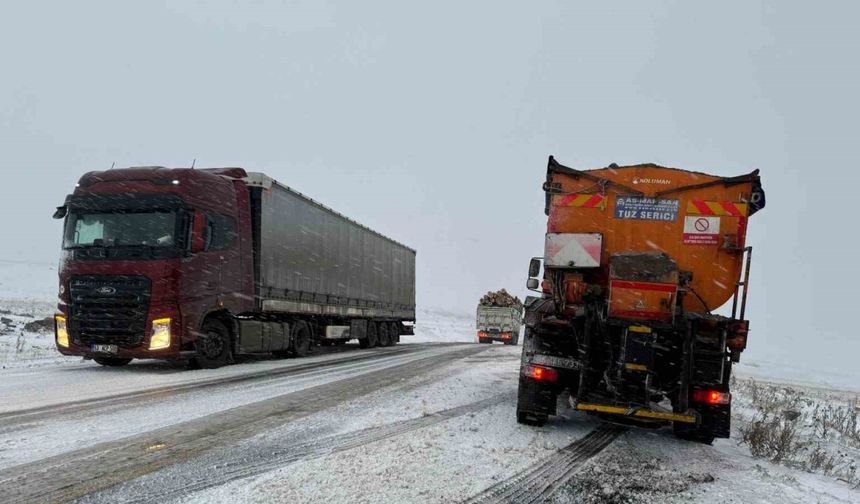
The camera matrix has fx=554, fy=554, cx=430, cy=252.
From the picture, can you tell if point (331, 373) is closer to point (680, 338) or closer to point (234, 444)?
point (234, 444)

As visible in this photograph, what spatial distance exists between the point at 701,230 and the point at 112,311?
31.6 feet

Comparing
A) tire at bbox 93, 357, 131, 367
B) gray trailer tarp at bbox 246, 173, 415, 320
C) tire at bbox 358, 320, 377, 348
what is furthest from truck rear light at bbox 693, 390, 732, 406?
tire at bbox 358, 320, 377, 348

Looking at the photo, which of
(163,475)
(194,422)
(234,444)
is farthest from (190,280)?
(163,475)

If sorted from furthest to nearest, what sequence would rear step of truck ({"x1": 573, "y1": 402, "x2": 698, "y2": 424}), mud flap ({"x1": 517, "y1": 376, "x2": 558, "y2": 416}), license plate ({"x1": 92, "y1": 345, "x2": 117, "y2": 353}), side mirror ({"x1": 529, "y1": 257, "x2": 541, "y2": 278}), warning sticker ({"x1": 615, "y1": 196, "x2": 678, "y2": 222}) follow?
1. license plate ({"x1": 92, "y1": 345, "x2": 117, "y2": 353})
2. side mirror ({"x1": 529, "y1": 257, "x2": 541, "y2": 278})
3. warning sticker ({"x1": 615, "y1": 196, "x2": 678, "y2": 222})
4. mud flap ({"x1": 517, "y1": 376, "x2": 558, "y2": 416})
5. rear step of truck ({"x1": 573, "y1": 402, "x2": 698, "y2": 424})

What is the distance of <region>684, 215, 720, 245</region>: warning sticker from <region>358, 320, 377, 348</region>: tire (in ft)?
52.6

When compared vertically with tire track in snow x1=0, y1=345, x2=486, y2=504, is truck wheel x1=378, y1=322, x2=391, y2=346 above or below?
below

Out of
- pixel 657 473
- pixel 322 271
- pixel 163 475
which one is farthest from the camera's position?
pixel 322 271

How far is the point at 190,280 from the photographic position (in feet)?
34.7

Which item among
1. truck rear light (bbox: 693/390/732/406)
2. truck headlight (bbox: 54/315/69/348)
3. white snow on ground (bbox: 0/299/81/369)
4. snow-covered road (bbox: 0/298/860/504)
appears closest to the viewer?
snow-covered road (bbox: 0/298/860/504)

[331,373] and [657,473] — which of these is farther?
[331,373]

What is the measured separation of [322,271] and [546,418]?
11203mm

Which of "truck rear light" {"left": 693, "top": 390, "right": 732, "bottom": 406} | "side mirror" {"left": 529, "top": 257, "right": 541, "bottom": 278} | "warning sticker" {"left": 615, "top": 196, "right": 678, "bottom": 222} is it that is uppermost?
"warning sticker" {"left": 615, "top": 196, "right": 678, "bottom": 222}

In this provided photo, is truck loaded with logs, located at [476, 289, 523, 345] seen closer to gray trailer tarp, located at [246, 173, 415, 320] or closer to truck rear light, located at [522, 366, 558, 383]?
gray trailer tarp, located at [246, 173, 415, 320]

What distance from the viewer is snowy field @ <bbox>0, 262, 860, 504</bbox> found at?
3.83 meters
